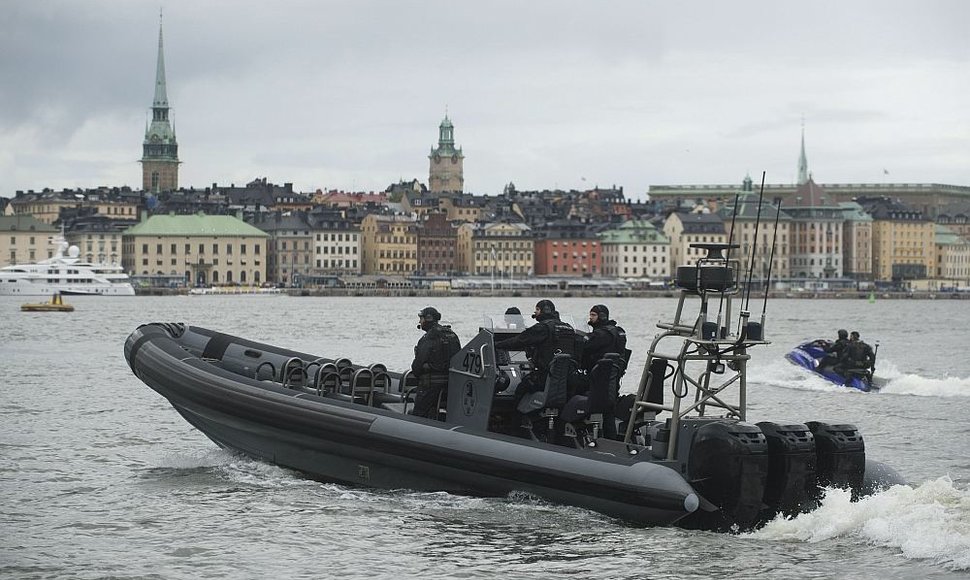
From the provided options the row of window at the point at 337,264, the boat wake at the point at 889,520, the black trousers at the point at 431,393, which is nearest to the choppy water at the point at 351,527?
the boat wake at the point at 889,520

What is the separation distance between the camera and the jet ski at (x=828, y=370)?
1191 inches

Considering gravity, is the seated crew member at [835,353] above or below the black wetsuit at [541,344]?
below

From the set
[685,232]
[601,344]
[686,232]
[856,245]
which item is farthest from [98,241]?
[601,344]

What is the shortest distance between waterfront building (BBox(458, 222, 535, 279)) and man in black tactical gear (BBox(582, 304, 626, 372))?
15492 centimetres

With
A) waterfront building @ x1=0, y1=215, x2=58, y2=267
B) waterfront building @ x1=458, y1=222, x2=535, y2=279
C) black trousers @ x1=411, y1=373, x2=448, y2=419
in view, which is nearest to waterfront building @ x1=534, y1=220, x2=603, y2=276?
waterfront building @ x1=458, y1=222, x2=535, y2=279

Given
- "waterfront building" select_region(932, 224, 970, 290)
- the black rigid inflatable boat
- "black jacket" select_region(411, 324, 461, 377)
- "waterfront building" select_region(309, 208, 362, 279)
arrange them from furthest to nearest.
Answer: "waterfront building" select_region(932, 224, 970, 290) < "waterfront building" select_region(309, 208, 362, 279) < "black jacket" select_region(411, 324, 461, 377) < the black rigid inflatable boat

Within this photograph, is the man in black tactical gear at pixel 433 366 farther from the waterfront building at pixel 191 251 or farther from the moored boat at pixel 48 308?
the waterfront building at pixel 191 251

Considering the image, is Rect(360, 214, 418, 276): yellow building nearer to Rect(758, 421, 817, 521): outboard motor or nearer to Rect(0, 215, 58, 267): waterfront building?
Rect(0, 215, 58, 267): waterfront building

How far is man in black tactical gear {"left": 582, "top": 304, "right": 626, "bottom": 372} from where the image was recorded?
573 inches

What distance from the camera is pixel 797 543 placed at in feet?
42.8

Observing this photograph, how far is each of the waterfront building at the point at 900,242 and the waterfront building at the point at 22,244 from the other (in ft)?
308

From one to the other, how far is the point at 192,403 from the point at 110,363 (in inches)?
897

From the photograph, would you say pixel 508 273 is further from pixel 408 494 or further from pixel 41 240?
pixel 408 494

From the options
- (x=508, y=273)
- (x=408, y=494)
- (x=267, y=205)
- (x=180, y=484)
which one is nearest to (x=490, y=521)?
(x=408, y=494)
